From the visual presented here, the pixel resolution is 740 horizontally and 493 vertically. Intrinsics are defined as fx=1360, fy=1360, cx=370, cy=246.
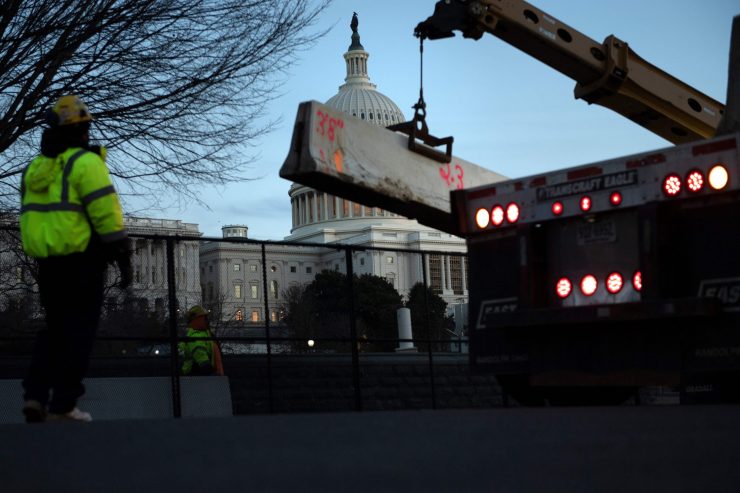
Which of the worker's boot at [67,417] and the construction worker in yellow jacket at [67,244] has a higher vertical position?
the construction worker in yellow jacket at [67,244]

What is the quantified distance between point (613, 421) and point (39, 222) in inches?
131

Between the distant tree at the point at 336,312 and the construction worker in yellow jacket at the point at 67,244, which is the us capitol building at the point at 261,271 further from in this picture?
the construction worker in yellow jacket at the point at 67,244

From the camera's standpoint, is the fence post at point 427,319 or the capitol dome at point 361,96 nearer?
the fence post at point 427,319

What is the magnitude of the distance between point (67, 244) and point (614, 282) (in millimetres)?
3190

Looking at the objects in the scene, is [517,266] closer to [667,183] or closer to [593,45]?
[667,183]

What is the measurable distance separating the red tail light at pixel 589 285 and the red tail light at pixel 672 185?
2.33ft

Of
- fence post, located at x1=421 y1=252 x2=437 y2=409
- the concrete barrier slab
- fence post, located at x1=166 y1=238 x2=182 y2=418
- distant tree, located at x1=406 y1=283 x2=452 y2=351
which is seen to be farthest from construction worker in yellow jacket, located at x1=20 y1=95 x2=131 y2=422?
distant tree, located at x1=406 y1=283 x2=452 y2=351

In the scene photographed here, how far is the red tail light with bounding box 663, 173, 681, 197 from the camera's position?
786 cm

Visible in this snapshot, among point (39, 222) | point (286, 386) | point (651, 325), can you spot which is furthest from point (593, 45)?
point (39, 222)

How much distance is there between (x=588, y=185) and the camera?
27.2 ft

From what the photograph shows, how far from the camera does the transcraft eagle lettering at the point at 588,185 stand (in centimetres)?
810

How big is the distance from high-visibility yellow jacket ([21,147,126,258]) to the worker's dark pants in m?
0.11

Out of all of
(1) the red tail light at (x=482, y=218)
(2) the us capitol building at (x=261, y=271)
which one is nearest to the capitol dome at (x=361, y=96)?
(2) the us capitol building at (x=261, y=271)

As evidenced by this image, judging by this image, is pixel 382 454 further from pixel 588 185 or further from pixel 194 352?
pixel 194 352
